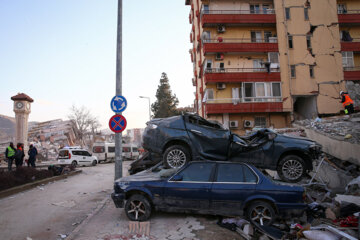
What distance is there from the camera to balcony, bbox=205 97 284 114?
22.4m

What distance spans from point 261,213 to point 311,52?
23.2 m

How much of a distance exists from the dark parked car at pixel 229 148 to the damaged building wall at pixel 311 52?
17.0m

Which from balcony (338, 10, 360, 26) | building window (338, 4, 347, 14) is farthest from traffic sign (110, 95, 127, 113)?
building window (338, 4, 347, 14)

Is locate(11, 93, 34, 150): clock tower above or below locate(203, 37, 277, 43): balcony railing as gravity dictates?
below

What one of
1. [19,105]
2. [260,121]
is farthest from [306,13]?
[19,105]

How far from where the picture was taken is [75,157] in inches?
951

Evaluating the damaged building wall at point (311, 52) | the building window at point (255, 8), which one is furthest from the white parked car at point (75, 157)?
the building window at point (255, 8)

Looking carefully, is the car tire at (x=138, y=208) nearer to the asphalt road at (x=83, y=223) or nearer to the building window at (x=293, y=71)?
the asphalt road at (x=83, y=223)

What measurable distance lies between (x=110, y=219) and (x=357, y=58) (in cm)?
2866

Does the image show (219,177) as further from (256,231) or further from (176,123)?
(176,123)

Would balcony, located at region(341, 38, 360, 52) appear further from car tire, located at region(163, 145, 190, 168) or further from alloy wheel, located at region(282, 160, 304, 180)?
car tire, located at region(163, 145, 190, 168)

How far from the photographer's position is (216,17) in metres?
23.6

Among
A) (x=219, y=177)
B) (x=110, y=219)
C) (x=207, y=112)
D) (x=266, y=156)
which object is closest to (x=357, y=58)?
(x=207, y=112)

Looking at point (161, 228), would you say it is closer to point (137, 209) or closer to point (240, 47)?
point (137, 209)
